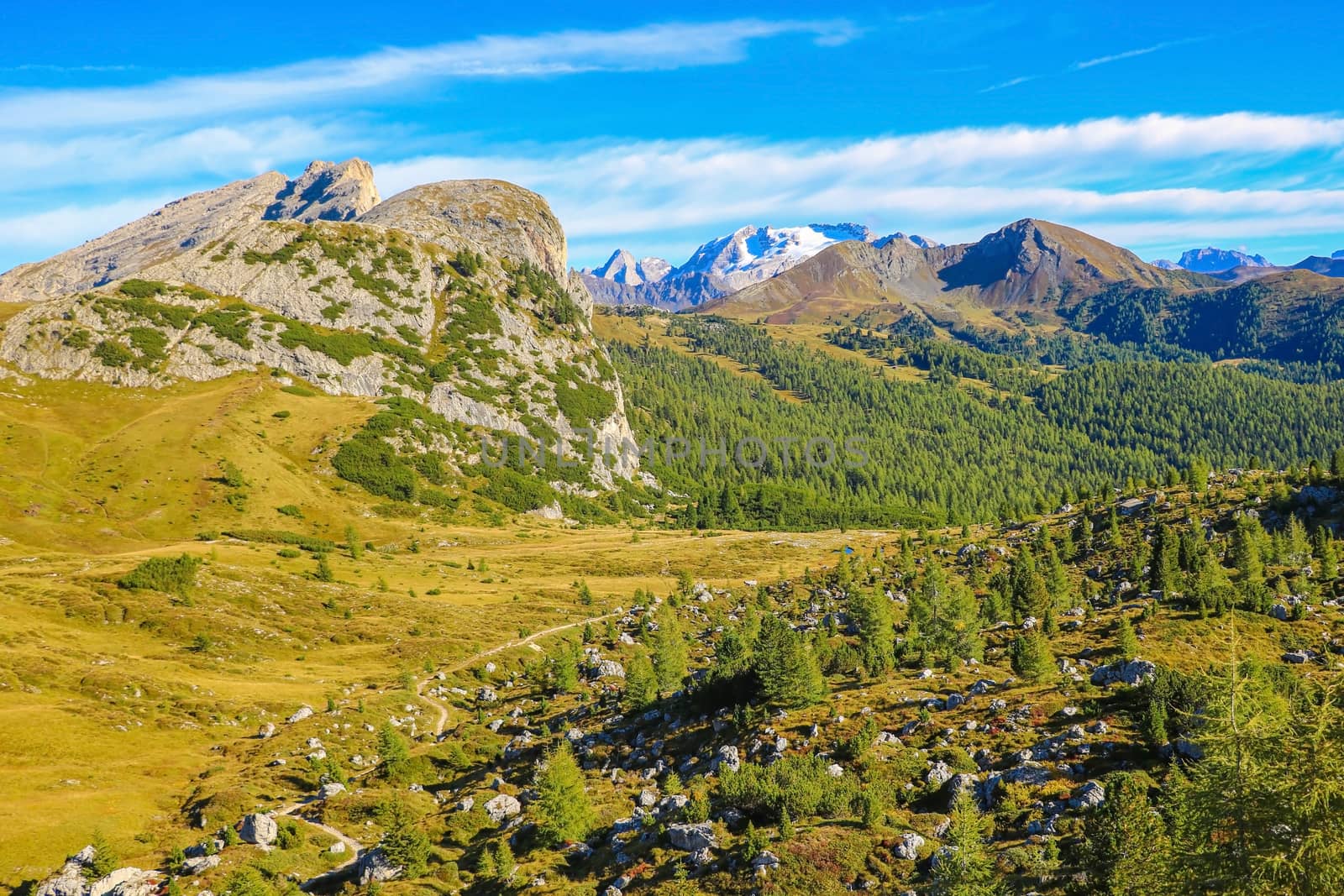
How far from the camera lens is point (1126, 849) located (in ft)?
75.9

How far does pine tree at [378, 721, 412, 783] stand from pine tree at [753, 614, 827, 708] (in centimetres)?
3010

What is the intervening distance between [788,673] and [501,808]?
22.6 meters

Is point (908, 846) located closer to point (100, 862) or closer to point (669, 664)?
point (669, 664)

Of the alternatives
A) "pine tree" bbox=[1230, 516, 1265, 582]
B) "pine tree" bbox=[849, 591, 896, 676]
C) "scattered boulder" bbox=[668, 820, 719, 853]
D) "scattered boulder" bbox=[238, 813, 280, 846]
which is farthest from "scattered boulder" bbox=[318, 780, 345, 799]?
"pine tree" bbox=[1230, 516, 1265, 582]

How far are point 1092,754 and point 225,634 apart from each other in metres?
88.4

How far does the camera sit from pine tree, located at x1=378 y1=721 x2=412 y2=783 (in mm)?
56344

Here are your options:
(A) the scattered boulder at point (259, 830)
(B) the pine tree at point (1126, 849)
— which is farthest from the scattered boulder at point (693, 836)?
(A) the scattered boulder at point (259, 830)

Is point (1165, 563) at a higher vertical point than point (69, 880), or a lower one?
higher

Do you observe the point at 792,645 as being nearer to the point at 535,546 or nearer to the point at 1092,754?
the point at 1092,754

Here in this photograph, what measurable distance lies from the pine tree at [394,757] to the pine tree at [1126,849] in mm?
49447

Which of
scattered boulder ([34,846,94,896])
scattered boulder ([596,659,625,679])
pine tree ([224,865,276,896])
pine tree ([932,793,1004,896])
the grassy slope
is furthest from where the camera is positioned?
scattered boulder ([596,659,625,679])

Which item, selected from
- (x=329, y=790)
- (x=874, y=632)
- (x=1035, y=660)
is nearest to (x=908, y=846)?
(x=1035, y=660)

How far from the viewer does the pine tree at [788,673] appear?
2025 inches

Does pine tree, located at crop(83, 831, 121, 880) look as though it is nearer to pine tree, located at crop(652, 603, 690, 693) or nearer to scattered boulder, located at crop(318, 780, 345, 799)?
scattered boulder, located at crop(318, 780, 345, 799)
